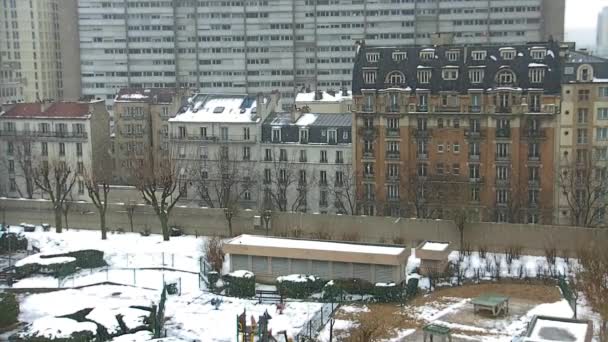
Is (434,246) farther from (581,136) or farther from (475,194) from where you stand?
(581,136)

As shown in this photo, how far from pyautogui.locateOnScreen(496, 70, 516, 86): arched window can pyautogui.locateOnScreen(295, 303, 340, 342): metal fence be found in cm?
2848

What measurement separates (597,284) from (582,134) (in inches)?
1141

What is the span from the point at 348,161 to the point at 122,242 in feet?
70.4

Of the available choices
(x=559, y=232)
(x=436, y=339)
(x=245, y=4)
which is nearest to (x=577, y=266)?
(x=559, y=232)

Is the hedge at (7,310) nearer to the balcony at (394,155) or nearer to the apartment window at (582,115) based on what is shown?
the balcony at (394,155)

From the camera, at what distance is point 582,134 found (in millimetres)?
62156

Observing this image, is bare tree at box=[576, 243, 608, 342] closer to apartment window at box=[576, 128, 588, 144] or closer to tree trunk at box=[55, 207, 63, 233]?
apartment window at box=[576, 128, 588, 144]

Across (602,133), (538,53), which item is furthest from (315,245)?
(602,133)

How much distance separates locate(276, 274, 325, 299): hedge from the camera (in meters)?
44.0

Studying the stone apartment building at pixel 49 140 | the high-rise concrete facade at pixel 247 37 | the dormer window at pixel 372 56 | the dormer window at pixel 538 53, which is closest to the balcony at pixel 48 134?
the stone apartment building at pixel 49 140

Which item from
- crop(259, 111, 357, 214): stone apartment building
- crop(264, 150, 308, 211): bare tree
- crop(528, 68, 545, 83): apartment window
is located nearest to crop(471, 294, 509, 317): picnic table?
crop(528, 68, 545, 83): apartment window

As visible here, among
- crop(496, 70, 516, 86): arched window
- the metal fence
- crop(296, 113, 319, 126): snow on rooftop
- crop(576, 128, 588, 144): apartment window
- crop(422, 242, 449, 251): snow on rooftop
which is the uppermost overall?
crop(496, 70, 516, 86): arched window

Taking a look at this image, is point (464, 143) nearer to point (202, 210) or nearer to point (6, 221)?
point (202, 210)

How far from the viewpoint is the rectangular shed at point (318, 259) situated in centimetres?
4494
